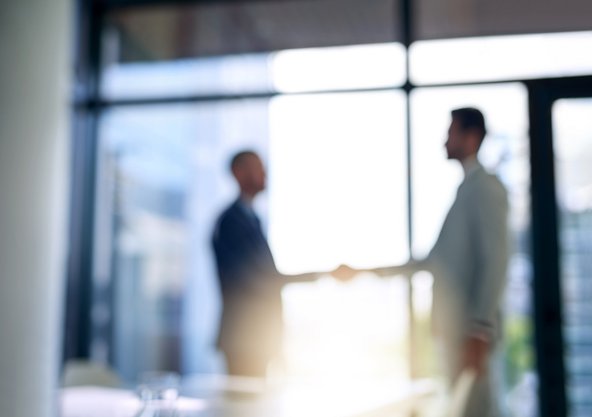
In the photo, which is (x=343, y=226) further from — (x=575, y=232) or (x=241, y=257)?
(x=575, y=232)

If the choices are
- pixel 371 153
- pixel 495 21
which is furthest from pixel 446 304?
pixel 495 21

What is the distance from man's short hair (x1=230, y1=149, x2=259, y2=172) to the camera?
524 centimetres

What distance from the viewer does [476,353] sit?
4.08 metres

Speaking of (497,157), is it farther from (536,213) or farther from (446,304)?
(446,304)

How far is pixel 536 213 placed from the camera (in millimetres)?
4266

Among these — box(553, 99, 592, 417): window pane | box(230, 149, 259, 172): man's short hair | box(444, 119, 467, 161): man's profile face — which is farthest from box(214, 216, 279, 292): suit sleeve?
box(553, 99, 592, 417): window pane

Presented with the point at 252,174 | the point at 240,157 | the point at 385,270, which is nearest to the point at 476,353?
the point at 385,270

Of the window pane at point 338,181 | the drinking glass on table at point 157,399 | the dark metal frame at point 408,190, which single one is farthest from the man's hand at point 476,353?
the drinking glass on table at point 157,399

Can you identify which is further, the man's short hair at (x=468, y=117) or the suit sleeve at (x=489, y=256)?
the man's short hair at (x=468, y=117)

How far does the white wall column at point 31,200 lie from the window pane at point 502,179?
3.28 meters

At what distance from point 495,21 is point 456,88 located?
448 millimetres

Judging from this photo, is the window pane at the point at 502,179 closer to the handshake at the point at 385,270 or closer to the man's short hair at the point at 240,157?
the handshake at the point at 385,270

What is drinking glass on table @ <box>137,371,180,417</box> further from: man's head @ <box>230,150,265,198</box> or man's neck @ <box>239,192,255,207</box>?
man's head @ <box>230,150,265,198</box>

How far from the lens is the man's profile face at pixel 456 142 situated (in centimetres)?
436
